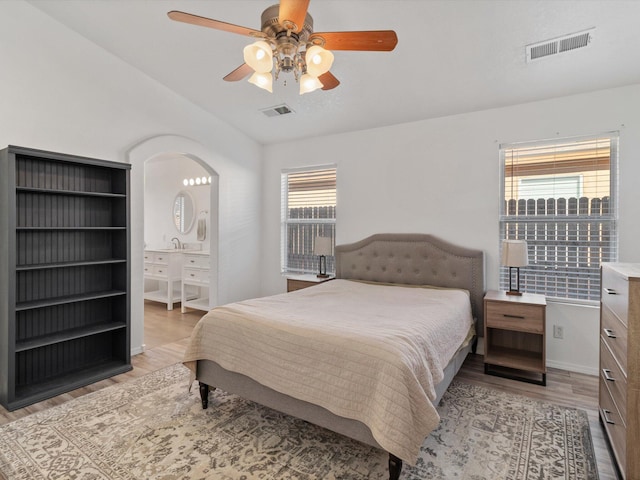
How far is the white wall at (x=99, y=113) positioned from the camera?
2842 millimetres

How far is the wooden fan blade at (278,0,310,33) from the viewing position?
1632 mm

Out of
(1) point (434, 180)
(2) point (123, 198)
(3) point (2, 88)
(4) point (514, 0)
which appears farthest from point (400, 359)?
(3) point (2, 88)

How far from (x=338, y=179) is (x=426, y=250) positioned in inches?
61.4

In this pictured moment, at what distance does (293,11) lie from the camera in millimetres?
1675

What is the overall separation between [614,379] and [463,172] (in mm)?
2444

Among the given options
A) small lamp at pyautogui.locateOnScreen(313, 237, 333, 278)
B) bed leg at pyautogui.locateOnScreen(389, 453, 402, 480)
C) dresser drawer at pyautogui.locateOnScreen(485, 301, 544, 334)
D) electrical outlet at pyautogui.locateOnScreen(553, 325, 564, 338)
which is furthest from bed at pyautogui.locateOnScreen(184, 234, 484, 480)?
small lamp at pyautogui.locateOnScreen(313, 237, 333, 278)

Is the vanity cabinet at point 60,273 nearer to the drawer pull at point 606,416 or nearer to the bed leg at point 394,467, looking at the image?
the bed leg at point 394,467

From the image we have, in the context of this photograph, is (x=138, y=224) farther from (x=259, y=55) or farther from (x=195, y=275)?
(x=259, y=55)

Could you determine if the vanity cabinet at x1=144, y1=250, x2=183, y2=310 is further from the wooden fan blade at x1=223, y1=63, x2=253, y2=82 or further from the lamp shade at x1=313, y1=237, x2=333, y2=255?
the wooden fan blade at x1=223, y1=63, x2=253, y2=82

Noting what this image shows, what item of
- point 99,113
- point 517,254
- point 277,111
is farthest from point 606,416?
point 99,113

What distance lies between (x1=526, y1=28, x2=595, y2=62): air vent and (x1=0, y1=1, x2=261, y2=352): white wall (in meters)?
3.62

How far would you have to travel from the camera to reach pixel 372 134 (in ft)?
14.3

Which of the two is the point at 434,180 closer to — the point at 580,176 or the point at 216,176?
the point at 580,176

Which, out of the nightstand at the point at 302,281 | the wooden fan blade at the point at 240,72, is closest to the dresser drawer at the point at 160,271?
the nightstand at the point at 302,281
